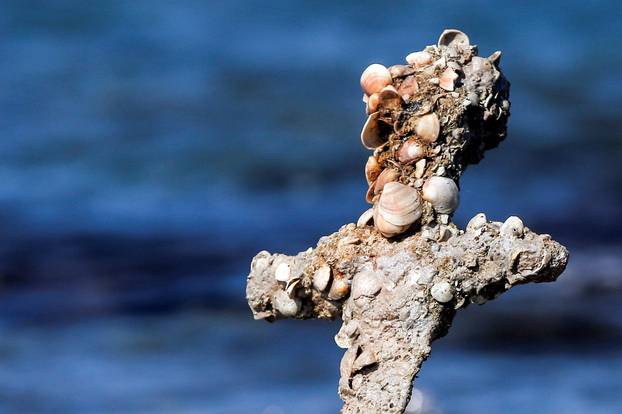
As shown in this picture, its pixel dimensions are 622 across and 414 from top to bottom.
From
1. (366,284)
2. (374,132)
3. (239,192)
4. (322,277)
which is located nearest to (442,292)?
(366,284)

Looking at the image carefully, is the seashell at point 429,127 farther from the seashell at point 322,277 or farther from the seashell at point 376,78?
the seashell at point 322,277

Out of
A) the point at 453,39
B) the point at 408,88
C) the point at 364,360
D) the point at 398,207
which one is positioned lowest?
the point at 364,360

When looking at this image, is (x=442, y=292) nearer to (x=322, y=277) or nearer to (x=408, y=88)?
(x=322, y=277)

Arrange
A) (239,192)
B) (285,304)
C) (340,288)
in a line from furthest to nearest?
(239,192) < (285,304) < (340,288)

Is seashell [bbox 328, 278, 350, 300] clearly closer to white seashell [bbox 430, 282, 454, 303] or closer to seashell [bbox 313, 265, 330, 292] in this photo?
→ seashell [bbox 313, 265, 330, 292]

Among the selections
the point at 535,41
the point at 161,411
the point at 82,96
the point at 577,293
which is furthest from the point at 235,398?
the point at 535,41
